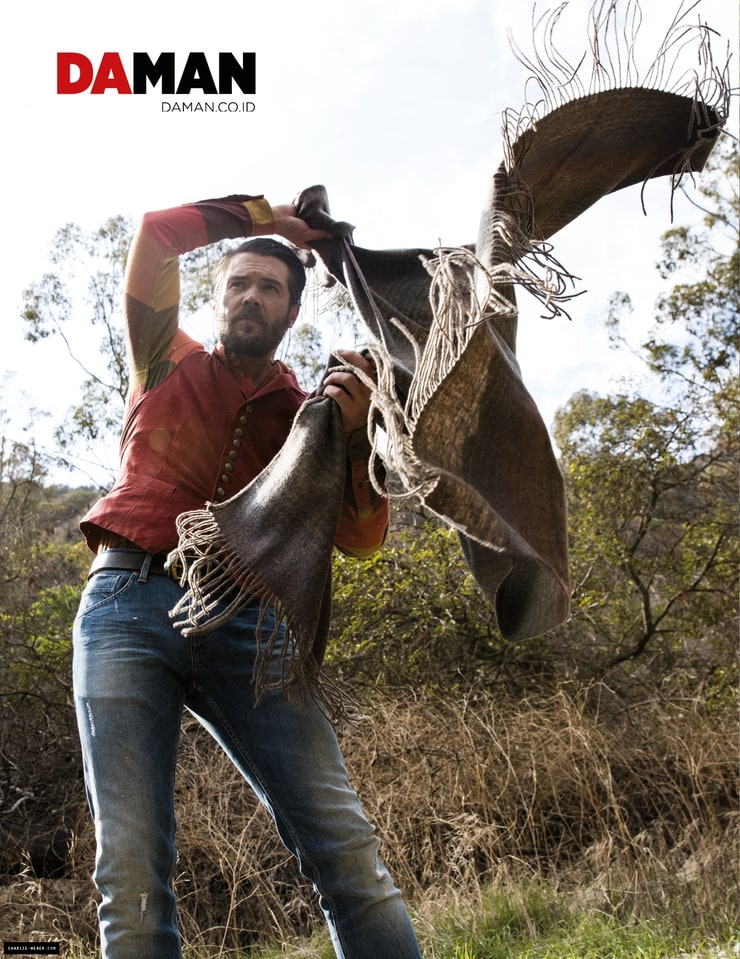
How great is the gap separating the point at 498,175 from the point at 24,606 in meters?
6.82

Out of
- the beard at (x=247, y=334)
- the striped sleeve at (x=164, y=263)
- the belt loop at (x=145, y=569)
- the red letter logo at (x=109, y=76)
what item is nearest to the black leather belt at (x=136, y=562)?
the belt loop at (x=145, y=569)

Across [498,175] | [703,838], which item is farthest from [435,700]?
[498,175]

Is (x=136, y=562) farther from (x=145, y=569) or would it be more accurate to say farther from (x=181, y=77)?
(x=181, y=77)

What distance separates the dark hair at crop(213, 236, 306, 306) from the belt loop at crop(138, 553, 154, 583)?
0.75 meters

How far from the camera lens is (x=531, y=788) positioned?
207 inches

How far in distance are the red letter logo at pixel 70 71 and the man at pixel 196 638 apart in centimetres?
333

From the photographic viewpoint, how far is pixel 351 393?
6.19 feet

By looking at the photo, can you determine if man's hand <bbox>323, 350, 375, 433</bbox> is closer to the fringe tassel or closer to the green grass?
the fringe tassel

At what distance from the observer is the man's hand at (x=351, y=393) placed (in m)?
1.88

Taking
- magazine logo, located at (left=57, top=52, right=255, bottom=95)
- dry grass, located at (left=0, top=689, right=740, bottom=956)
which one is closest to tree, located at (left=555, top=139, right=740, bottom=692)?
dry grass, located at (left=0, top=689, right=740, bottom=956)

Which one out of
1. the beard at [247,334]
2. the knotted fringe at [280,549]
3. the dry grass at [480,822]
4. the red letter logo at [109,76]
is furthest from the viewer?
the red letter logo at [109,76]

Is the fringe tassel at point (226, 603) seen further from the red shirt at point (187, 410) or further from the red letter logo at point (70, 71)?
the red letter logo at point (70, 71)

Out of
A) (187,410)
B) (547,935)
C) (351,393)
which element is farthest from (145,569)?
(547,935)

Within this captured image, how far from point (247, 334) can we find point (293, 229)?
0.30m
